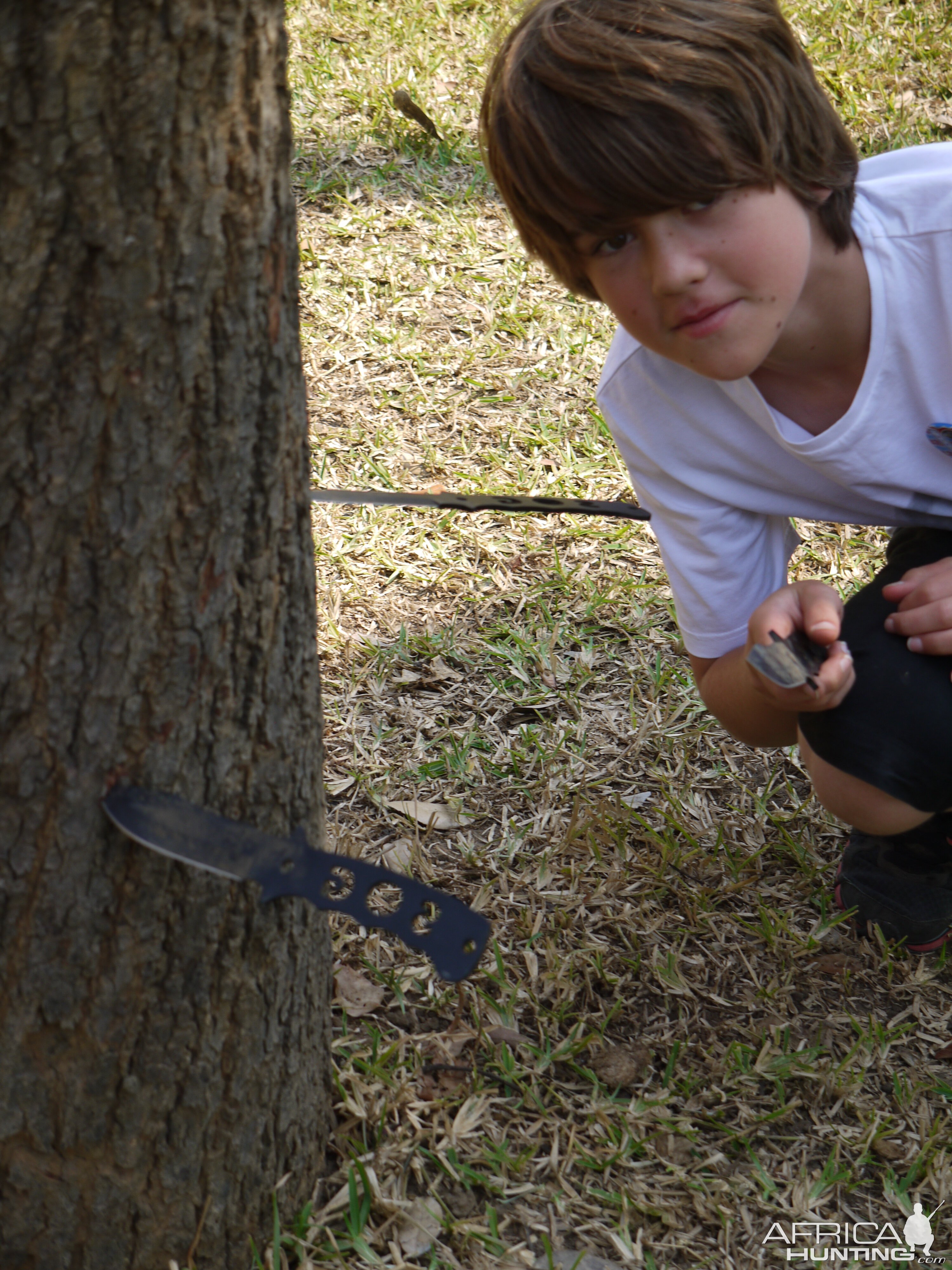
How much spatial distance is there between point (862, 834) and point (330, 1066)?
0.99m

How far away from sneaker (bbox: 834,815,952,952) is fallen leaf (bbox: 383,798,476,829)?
662 mm

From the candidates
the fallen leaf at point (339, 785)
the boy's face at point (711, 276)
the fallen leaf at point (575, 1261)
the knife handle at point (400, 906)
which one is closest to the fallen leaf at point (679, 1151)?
the fallen leaf at point (575, 1261)

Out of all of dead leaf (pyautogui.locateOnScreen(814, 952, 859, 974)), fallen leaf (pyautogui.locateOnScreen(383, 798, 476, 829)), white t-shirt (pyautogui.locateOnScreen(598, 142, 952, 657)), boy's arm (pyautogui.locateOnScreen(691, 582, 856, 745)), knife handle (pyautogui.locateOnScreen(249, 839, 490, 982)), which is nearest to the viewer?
knife handle (pyautogui.locateOnScreen(249, 839, 490, 982))

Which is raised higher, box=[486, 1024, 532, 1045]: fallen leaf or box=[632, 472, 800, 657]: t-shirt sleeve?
box=[632, 472, 800, 657]: t-shirt sleeve

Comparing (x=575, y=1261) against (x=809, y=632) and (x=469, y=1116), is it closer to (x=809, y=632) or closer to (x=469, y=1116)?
(x=469, y=1116)

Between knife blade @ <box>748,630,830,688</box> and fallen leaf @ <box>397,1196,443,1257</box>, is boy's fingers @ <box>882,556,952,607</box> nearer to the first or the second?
knife blade @ <box>748,630,830,688</box>

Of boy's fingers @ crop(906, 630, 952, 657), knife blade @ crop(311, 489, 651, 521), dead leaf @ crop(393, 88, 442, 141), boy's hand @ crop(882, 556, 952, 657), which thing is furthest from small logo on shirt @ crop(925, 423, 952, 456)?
dead leaf @ crop(393, 88, 442, 141)

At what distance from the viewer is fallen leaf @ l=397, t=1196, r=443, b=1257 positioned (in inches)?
50.4

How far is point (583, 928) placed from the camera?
1.74 meters

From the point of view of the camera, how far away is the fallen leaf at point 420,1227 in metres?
1.28

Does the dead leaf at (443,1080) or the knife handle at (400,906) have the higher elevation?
the knife handle at (400,906)

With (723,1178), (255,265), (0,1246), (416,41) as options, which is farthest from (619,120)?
(416,41)

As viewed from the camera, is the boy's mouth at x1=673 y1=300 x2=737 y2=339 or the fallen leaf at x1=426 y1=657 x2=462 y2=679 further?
the fallen leaf at x1=426 y1=657 x2=462 y2=679

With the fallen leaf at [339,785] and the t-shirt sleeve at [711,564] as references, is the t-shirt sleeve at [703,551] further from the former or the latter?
the fallen leaf at [339,785]
